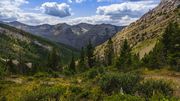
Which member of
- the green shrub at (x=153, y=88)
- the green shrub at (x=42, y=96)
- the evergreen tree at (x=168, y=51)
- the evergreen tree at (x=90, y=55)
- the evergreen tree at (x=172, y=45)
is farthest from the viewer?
the evergreen tree at (x=90, y=55)

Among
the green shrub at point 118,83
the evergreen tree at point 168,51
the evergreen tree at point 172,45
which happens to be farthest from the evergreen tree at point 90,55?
the green shrub at point 118,83

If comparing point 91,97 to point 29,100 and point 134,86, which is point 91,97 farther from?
point 29,100

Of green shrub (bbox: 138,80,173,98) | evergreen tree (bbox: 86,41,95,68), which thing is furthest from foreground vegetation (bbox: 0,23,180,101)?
evergreen tree (bbox: 86,41,95,68)

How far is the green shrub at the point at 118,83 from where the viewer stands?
4941 cm

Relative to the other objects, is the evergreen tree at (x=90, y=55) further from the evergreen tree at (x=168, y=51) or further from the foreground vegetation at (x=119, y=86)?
the evergreen tree at (x=168, y=51)

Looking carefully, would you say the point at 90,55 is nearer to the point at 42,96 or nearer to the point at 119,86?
the point at 119,86

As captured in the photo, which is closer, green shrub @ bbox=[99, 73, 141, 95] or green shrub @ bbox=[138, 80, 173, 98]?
green shrub @ bbox=[138, 80, 173, 98]

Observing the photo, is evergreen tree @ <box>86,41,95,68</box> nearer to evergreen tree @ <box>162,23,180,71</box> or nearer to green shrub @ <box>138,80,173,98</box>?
evergreen tree @ <box>162,23,180,71</box>

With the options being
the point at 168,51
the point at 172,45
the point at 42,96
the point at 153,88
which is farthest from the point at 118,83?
the point at 172,45

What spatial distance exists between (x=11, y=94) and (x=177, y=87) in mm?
32217

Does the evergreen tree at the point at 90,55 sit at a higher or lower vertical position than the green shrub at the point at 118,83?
lower

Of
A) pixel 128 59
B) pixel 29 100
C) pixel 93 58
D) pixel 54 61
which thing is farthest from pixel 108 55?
pixel 29 100

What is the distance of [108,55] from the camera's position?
154m

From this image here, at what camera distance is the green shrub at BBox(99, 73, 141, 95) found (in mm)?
49406
